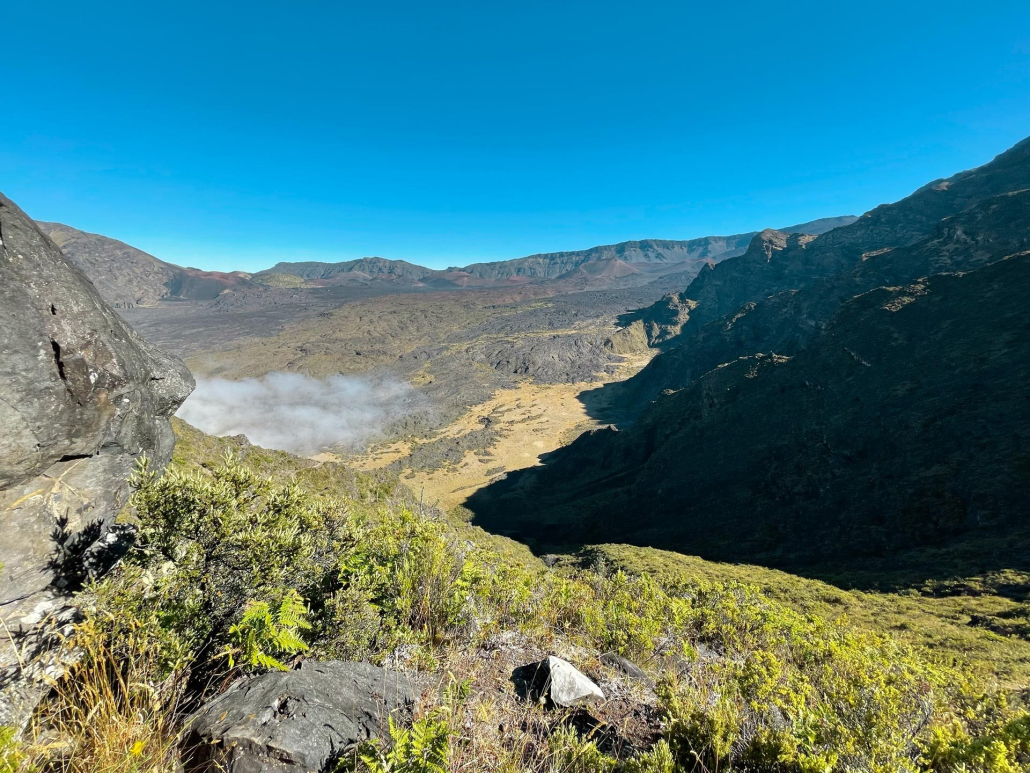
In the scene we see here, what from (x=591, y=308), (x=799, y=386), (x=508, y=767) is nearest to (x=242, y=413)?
(x=799, y=386)

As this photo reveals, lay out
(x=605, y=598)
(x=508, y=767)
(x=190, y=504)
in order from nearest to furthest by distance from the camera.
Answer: (x=508, y=767)
(x=190, y=504)
(x=605, y=598)

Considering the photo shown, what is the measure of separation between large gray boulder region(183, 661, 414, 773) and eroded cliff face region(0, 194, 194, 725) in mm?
1952

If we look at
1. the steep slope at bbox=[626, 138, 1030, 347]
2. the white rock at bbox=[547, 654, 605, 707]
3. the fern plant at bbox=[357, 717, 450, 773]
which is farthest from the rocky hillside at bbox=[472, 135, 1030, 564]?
the steep slope at bbox=[626, 138, 1030, 347]

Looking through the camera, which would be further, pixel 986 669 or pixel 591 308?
pixel 591 308

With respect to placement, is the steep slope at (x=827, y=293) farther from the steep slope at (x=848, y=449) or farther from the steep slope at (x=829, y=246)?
the steep slope at (x=829, y=246)

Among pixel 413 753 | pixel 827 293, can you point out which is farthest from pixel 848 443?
pixel 827 293

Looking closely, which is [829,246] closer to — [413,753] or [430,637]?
[430,637]

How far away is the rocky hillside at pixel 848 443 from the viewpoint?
20641 mm

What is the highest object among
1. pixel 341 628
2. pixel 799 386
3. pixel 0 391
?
pixel 0 391

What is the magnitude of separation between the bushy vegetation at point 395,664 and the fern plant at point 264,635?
0.05 ft

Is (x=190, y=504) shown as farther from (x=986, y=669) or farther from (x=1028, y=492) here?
(x=1028, y=492)

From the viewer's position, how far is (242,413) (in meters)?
73.3

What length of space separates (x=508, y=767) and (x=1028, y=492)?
26.6 meters

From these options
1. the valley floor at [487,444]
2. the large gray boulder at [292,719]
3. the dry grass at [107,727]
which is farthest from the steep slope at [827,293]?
the dry grass at [107,727]
